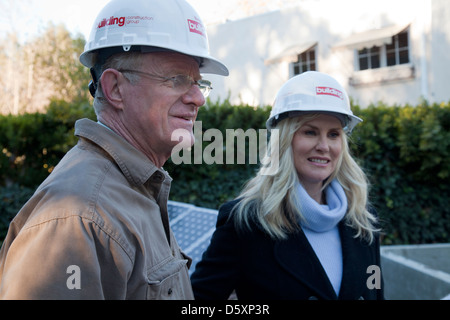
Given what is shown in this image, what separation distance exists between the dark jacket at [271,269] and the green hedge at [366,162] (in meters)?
2.69

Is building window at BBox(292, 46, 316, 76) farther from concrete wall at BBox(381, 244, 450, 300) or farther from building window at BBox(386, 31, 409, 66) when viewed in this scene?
concrete wall at BBox(381, 244, 450, 300)

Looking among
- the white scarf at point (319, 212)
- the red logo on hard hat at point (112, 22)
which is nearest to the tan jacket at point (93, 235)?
the red logo on hard hat at point (112, 22)

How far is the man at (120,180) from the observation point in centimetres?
106

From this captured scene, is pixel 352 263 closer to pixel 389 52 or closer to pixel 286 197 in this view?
pixel 286 197

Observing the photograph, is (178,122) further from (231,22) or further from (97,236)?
(231,22)

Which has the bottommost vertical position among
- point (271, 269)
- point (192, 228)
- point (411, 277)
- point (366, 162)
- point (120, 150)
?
point (411, 277)

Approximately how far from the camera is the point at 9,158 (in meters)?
5.09

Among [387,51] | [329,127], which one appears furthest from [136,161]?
[387,51]

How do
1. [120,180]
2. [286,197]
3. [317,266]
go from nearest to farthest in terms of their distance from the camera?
[120,180] → [317,266] → [286,197]

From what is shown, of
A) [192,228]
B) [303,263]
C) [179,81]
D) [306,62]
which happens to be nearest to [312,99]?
[303,263]

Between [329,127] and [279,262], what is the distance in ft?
3.07

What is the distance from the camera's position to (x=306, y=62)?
48.8 feet

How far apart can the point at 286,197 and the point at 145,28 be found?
1.38 metres

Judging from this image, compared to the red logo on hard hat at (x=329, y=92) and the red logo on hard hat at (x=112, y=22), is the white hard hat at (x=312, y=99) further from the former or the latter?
the red logo on hard hat at (x=112, y=22)
